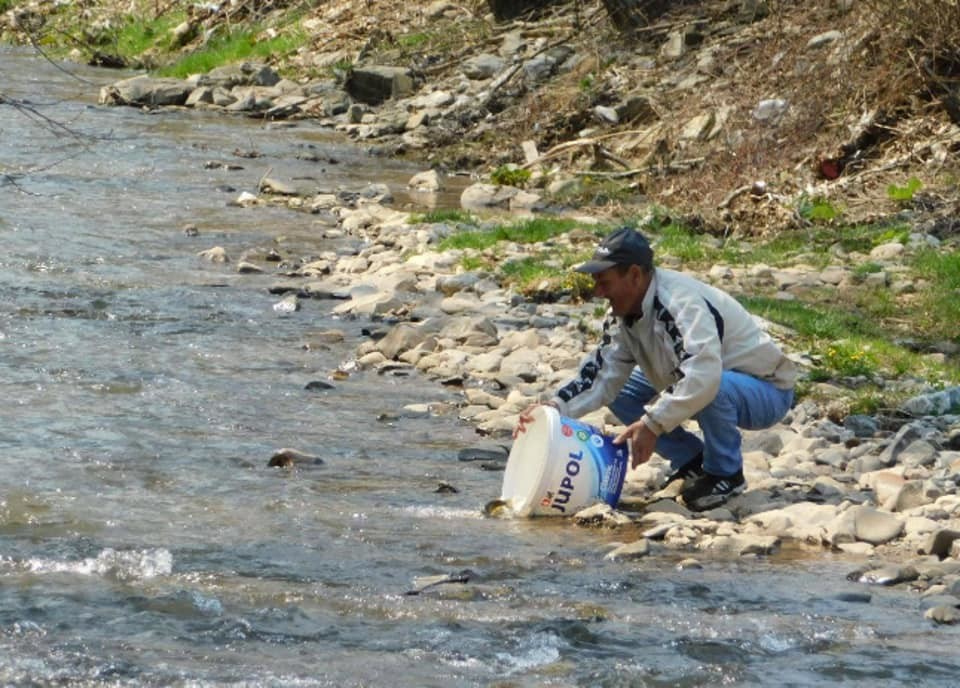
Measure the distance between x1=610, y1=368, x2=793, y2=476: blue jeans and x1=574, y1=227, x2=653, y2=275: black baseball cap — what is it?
630 mm

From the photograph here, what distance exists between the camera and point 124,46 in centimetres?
3125

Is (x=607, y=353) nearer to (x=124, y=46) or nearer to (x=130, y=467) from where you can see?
(x=130, y=467)

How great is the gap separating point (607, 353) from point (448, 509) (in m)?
0.92

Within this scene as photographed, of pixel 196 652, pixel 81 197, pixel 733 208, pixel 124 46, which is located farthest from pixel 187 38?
pixel 196 652

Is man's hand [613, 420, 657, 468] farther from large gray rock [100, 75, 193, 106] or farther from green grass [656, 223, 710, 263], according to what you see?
large gray rock [100, 75, 193, 106]

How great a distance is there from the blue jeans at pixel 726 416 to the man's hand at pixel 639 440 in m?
0.17

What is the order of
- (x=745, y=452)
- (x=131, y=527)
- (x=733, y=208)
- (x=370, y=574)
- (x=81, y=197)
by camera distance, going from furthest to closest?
(x=81, y=197), (x=733, y=208), (x=745, y=452), (x=131, y=527), (x=370, y=574)

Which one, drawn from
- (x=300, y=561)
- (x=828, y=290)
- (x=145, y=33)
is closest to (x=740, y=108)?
(x=828, y=290)

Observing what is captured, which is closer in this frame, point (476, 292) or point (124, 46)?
point (476, 292)

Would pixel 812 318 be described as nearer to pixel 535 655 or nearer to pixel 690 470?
pixel 690 470

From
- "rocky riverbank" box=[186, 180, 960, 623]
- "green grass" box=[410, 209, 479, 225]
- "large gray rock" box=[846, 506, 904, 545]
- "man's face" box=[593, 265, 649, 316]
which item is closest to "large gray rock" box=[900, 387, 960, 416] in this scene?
"rocky riverbank" box=[186, 180, 960, 623]

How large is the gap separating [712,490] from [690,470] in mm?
251

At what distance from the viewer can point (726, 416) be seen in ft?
23.1

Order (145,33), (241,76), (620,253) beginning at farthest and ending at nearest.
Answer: (145,33)
(241,76)
(620,253)
